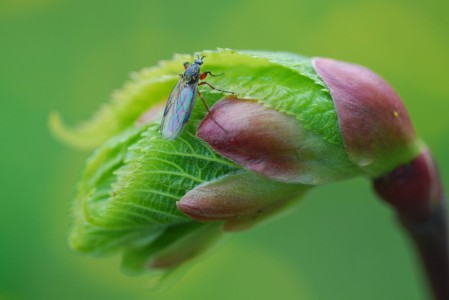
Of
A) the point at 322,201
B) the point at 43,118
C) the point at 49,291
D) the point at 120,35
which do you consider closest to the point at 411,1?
the point at 322,201

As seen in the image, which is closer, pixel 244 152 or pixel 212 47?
pixel 244 152

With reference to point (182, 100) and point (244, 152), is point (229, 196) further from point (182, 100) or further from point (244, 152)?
point (182, 100)

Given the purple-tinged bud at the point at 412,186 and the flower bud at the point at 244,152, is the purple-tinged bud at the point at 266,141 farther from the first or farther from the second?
the purple-tinged bud at the point at 412,186

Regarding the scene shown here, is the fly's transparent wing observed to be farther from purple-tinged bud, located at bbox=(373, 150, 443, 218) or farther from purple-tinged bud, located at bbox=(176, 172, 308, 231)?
purple-tinged bud, located at bbox=(373, 150, 443, 218)

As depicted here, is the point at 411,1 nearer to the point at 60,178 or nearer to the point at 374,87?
the point at 60,178

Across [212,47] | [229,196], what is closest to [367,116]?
[229,196]

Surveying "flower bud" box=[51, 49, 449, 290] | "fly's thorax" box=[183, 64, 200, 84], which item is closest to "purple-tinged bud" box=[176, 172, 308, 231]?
"flower bud" box=[51, 49, 449, 290]
